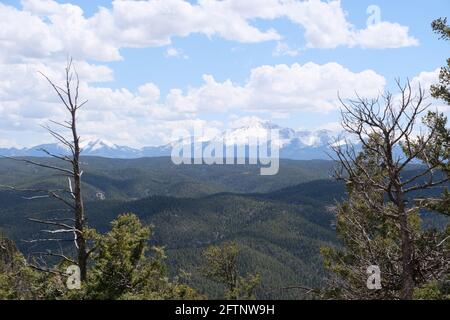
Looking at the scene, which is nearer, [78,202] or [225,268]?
[78,202]

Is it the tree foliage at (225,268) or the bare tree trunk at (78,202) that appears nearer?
the bare tree trunk at (78,202)

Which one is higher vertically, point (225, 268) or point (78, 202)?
point (78, 202)

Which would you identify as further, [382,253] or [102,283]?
[102,283]

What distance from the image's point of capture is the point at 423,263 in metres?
12.2

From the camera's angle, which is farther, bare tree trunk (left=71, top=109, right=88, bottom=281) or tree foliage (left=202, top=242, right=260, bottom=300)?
tree foliage (left=202, top=242, right=260, bottom=300)

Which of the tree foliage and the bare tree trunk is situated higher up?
the bare tree trunk

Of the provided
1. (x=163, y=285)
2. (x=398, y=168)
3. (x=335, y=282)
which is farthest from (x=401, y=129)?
(x=163, y=285)

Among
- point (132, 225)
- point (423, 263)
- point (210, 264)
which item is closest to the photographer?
point (423, 263)

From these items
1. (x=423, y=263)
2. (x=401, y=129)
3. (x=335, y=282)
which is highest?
(x=401, y=129)

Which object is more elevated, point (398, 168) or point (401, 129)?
point (401, 129)

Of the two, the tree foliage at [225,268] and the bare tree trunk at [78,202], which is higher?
the bare tree trunk at [78,202]
